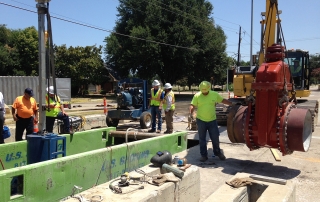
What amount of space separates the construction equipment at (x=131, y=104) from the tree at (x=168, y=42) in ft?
64.8

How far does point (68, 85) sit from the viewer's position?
89.0ft

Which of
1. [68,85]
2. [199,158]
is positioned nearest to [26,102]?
[199,158]

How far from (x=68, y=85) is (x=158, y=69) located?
38.8 feet

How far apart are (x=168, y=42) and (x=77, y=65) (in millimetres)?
11960

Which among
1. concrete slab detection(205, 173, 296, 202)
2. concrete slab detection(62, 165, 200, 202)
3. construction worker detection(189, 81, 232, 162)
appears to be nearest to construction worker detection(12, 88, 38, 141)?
construction worker detection(189, 81, 232, 162)

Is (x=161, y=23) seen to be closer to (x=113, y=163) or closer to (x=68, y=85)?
(x=68, y=85)

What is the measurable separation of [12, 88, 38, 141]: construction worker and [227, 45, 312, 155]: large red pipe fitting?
16.6 ft

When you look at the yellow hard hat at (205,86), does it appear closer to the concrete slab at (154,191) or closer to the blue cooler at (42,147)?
the concrete slab at (154,191)

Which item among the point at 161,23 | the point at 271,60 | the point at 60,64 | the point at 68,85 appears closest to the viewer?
the point at 271,60

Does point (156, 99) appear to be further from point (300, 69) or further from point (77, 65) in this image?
point (77, 65)

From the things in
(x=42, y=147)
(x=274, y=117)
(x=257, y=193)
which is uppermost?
(x=274, y=117)

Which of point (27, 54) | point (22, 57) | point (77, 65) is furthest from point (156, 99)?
point (22, 57)

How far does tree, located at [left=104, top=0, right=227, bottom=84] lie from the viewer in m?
34.4

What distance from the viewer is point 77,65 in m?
39.6
